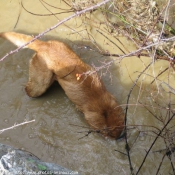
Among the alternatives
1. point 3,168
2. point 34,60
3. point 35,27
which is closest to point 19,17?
point 35,27

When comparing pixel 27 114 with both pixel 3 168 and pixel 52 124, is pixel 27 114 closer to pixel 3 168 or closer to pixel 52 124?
pixel 52 124

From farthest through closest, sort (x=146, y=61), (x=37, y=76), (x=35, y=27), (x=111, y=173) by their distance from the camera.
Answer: (x=35, y=27) < (x=146, y=61) < (x=37, y=76) < (x=111, y=173)

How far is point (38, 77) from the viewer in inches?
217


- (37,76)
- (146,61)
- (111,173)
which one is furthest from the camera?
(146,61)

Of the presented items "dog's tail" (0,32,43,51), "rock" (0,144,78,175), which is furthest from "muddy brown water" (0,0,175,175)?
"rock" (0,144,78,175)

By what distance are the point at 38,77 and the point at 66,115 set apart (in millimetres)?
757

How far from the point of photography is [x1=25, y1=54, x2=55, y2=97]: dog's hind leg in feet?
17.7

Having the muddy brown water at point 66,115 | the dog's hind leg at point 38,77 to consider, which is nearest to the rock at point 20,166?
the muddy brown water at point 66,115

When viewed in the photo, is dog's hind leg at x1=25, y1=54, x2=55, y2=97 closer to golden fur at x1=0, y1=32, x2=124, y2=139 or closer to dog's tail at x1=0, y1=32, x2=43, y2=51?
golden fur at x1=0, y1=32, x2=124, y2=139

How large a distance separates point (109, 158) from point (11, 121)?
1.63m

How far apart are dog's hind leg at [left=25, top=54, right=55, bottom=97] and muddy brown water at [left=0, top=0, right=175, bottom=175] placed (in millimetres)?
211

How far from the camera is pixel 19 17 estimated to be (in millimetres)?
6746

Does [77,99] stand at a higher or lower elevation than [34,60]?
lower

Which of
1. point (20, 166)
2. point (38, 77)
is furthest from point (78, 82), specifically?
point (20, 166)
